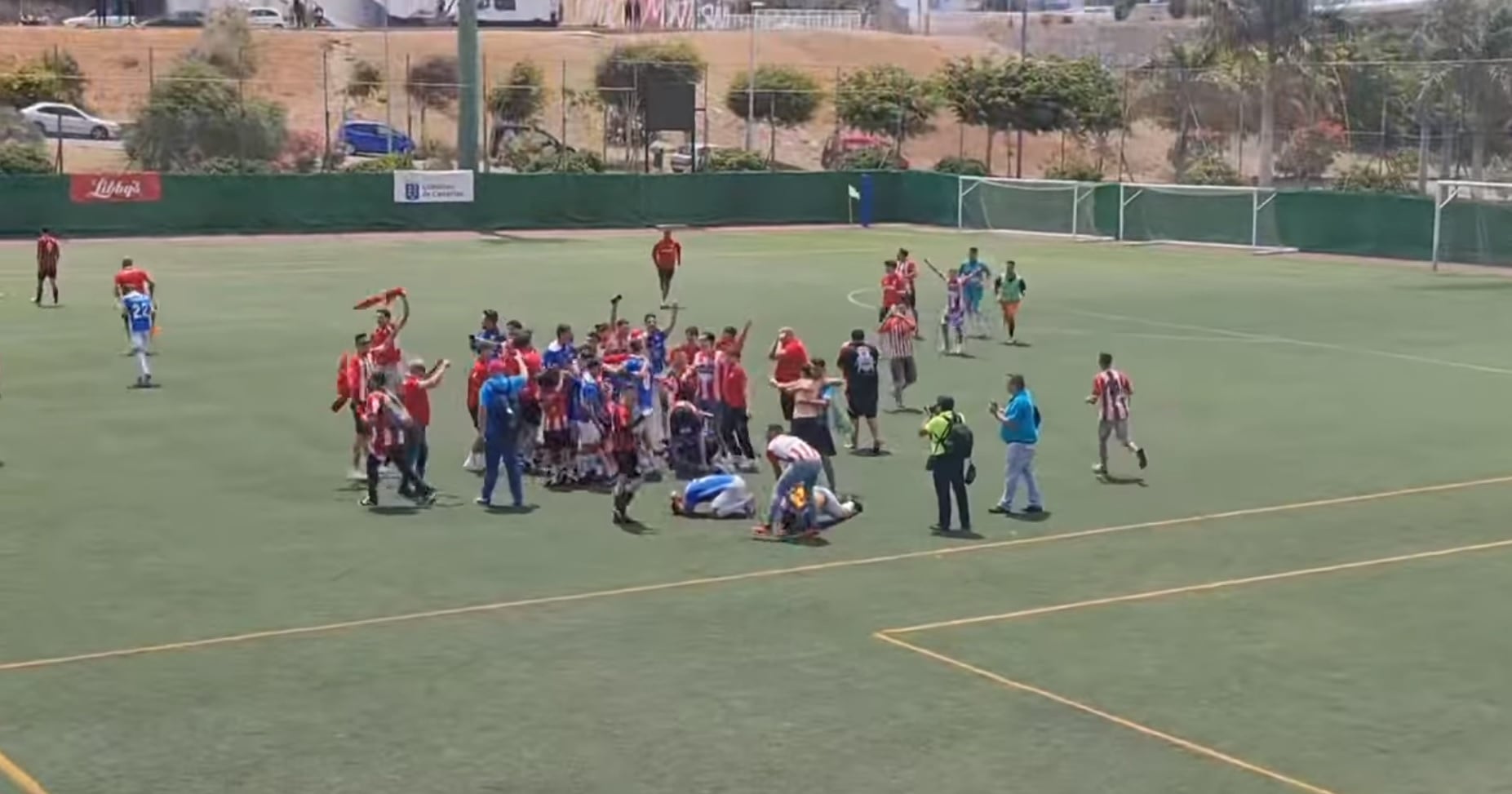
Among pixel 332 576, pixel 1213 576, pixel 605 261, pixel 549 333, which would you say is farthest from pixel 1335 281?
pixel 332 576

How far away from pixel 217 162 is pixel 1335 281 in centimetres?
4218

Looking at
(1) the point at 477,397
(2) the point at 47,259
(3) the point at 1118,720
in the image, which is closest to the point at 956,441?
(3) the point at 1118,720

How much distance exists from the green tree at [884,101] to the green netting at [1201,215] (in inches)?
949

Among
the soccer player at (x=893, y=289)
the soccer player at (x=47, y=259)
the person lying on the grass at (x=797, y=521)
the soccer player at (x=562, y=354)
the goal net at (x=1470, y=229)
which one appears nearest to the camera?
the person lying on the grass at (x=797, y=521)

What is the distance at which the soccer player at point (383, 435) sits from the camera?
2036 centimetres

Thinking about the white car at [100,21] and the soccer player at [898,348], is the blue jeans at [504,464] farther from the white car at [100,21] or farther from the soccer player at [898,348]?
the white car at [100,21]

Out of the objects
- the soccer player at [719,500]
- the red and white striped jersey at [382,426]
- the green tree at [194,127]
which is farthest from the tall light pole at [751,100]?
the red and white striped jersey at [382,426]

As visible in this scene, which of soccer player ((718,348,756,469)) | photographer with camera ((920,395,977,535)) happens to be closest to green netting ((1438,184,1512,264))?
soccer player ((718,348,756,469))

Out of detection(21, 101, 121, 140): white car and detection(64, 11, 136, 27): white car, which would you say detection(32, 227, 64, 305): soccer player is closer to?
detection(21, 101, 121, 140): white car

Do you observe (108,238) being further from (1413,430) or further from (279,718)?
(279,718)

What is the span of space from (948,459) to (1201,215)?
158 ft

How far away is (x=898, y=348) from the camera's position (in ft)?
91.9

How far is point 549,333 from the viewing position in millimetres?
36500

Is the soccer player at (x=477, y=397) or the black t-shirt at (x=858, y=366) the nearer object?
the soccer player at (x=477, y=397)
